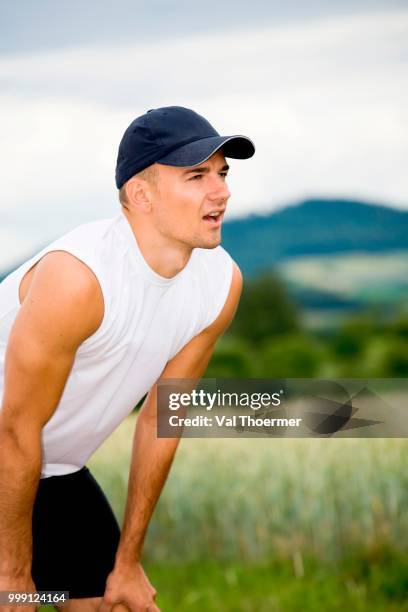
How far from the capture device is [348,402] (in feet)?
11.1

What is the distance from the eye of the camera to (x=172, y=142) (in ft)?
6.50

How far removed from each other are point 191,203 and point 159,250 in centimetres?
14

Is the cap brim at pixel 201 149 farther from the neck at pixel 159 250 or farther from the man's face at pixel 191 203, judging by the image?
the neck at pixel 159 250

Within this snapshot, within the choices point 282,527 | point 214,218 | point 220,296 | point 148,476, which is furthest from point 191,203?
point 282,527

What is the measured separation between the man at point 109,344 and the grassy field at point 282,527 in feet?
3.63

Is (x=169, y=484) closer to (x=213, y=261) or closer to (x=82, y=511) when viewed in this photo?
(x=82, y=511)

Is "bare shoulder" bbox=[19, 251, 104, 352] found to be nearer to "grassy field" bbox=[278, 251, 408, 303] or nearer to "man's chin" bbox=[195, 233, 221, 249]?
"man's chin" bbox=[195, 233, 221, 249]

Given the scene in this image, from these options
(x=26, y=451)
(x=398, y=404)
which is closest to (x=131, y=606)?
(x=26, y=451)

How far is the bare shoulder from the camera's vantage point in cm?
175

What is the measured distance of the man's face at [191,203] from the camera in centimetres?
200

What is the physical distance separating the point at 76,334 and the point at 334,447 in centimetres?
193

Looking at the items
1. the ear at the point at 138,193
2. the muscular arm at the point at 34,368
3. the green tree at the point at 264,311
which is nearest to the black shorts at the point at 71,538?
the muscular arm at the point at 34,368

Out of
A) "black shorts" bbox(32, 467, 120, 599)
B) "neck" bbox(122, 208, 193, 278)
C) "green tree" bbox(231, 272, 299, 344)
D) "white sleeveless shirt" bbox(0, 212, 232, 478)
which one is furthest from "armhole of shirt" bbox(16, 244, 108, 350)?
"green tree" bbox(231, 272, 299, 344)

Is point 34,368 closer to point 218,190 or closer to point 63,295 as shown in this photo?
point 63,295
